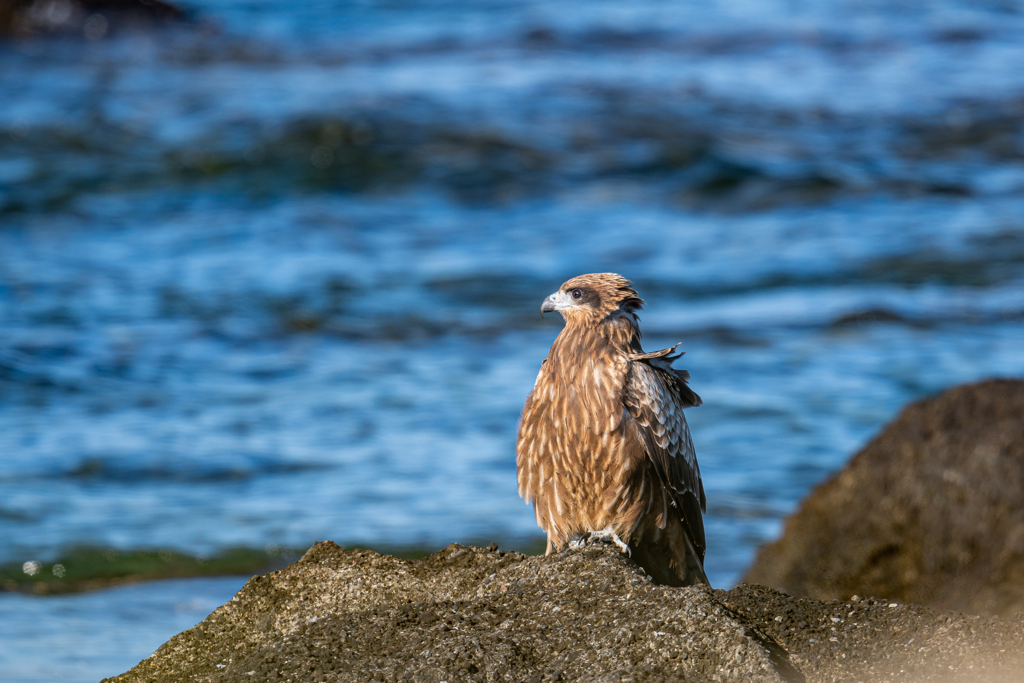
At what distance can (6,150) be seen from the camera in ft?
62.6

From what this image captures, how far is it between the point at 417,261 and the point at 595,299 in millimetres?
10627

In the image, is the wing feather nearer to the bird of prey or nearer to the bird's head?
the bird of prey

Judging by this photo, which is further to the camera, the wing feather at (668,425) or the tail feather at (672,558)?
the tail feather at (672,558)

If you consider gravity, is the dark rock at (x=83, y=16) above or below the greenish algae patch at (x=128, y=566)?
above

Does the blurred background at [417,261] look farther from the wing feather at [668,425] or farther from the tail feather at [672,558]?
the wing feather at [668,425]

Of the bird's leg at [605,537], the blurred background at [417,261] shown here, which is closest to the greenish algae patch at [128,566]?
the blurred background at [417,261]

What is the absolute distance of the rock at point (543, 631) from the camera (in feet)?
9.84

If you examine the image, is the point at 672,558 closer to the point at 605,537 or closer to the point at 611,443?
the point at 605,537

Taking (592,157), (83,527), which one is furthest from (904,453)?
(592,157)

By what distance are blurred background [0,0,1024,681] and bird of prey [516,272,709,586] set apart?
2606mm

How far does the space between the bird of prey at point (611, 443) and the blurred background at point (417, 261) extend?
103 inches

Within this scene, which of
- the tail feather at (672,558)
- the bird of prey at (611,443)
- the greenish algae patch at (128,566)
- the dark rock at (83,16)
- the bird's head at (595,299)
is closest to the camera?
the bird of prey at (611,443)

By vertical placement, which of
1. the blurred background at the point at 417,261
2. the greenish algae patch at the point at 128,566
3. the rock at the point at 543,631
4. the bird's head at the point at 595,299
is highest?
the blurred background at the point at 417,261

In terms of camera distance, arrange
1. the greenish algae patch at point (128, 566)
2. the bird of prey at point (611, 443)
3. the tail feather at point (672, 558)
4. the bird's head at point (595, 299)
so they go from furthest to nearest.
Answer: the greenish algae patch at point (128, 566)
the tail feather at point (672, 558)
the bird's head at point (595, 299)
the bird of prey at point (611, 443)
